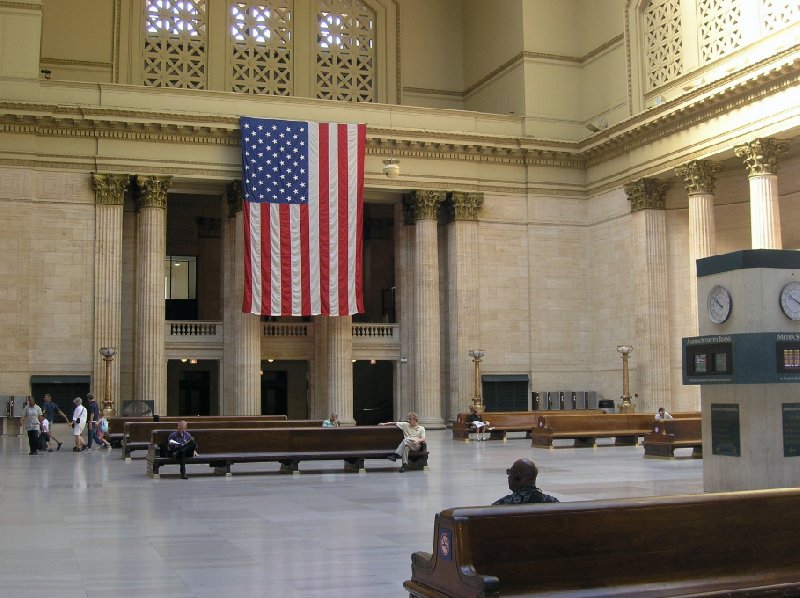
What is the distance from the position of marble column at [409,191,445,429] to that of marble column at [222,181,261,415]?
5373mm

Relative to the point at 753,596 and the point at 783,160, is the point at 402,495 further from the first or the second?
the point at 783,160

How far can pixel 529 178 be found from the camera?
113 ft

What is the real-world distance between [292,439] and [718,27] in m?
18.6

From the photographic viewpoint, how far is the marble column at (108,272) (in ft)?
97.0

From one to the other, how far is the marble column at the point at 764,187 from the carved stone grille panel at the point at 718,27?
10.2 ft

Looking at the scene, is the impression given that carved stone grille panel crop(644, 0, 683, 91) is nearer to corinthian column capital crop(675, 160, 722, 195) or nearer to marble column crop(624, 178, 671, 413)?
corinthian column capital crop(675, 160, 722, 195)

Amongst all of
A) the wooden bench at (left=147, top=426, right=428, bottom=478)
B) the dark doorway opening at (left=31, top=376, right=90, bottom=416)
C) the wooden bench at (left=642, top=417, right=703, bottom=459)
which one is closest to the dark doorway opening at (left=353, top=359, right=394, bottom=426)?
the dark doorway opening at (left=31, top=376, right=90, bottom=416)

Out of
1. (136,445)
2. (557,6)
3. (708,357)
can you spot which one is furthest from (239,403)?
(708,357)

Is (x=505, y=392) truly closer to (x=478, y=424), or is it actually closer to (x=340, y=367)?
(x=340, y=367)

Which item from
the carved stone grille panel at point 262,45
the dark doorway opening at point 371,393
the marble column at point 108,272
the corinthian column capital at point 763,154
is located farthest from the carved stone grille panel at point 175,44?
the corinthian column capital at point 763,154

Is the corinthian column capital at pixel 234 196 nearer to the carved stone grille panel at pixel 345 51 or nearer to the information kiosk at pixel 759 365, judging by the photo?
the carved stone grille panel at pixel 345 51

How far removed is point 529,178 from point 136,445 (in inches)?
743

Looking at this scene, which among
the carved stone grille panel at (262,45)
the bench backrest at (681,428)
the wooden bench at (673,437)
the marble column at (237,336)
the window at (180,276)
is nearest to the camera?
the wooden bench at (673,437)

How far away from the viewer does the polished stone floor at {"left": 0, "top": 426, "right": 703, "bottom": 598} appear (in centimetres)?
750
